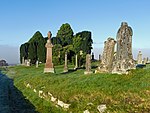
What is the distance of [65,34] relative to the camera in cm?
9381

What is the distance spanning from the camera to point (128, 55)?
23.9 metres

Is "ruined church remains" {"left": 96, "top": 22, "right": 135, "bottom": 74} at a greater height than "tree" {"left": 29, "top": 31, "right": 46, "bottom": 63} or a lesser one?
lesser

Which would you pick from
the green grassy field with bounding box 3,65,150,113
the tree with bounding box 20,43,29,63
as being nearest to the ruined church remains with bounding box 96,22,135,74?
the green grassy field with bounding box 3,65,150,113

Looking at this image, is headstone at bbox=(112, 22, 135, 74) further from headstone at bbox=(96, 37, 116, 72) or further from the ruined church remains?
headstone at bbox=(96, 37, 116, 72)

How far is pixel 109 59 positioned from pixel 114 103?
46.0 ft

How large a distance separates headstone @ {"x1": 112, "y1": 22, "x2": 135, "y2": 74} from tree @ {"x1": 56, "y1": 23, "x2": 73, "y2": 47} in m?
67.8

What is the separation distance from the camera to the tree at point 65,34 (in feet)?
306

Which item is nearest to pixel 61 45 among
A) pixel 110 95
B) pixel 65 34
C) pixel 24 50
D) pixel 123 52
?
pixel 65 34

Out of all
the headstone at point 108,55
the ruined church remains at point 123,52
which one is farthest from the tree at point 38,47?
the ruined church remains at point 123,52

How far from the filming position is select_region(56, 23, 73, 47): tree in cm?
9338

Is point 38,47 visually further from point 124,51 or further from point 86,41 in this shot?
point 124,51

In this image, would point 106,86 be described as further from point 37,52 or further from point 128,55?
point 37,52

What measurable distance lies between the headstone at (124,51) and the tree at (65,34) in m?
67.8

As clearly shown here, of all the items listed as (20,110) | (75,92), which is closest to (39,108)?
(20,110)
